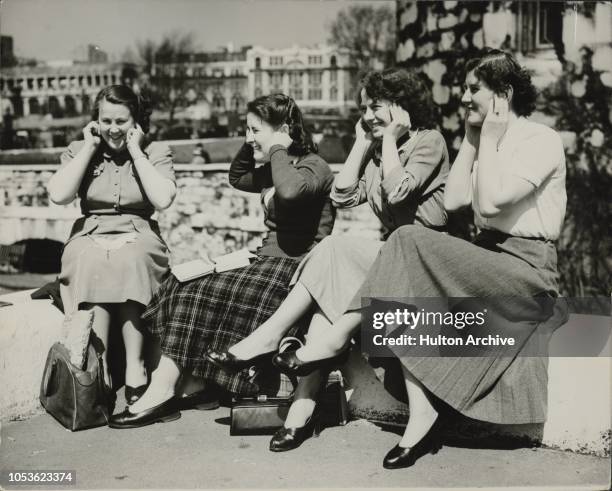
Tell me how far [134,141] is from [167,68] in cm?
561

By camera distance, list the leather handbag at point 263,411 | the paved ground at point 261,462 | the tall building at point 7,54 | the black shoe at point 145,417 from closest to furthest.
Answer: the paved ground at point 261,462 < the leather handbag at point 263,411 < the black shoe at point 145,417 < the tall building at point 7,54

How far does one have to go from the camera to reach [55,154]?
9.06m

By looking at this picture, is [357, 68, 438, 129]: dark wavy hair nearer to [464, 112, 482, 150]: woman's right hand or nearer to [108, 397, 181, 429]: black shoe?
[464, 112, 482, 150]: woman's right hand

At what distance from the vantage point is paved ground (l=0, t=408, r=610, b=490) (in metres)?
2.78

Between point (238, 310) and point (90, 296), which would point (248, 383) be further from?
point (90, 296)

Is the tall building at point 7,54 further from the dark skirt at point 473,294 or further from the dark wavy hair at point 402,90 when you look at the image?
the dark skirt at point 473,294

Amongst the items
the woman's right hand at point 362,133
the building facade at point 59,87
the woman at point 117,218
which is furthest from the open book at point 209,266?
the building facade at point 59,87

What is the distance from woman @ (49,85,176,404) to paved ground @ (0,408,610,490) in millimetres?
476

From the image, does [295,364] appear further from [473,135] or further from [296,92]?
[296,92]

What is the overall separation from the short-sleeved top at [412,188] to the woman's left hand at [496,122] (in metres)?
0.34

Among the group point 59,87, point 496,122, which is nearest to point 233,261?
point 496,122

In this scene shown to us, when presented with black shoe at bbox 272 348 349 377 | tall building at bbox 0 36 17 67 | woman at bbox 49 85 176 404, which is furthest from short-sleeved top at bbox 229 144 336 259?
tall building at bbox 0 36 17 67

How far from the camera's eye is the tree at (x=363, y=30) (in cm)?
727

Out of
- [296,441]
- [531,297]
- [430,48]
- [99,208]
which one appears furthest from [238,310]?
[430,48]
